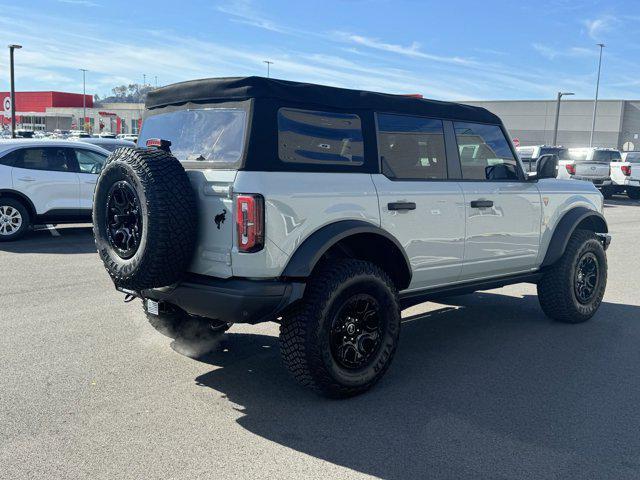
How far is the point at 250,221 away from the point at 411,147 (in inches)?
64.2

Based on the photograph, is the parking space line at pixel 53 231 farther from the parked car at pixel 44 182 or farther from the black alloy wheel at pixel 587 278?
the black alloy wheel at pixel 587 278

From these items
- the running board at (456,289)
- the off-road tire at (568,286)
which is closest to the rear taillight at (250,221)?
the running board at (456,289)

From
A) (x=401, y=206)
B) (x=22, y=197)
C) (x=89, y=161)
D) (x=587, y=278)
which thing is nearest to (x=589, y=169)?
(x=89, y=161)

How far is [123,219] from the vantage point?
402cm

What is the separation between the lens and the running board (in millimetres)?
4828

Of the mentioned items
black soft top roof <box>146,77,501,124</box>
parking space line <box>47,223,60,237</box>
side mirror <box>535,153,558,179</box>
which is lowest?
parking space line <box>47,223,60,237</box>

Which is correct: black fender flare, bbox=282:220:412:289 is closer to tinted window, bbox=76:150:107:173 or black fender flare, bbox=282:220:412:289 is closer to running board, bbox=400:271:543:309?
running board, bbox=400:271:543:309

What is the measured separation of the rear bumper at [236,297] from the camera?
3.74 m

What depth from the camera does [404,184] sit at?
4582 mm

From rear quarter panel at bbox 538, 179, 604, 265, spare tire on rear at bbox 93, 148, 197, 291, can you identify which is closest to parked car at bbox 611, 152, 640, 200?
rear quarter panel at bbox 538, 179, 604, 265

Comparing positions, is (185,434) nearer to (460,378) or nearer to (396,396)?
(396,396)

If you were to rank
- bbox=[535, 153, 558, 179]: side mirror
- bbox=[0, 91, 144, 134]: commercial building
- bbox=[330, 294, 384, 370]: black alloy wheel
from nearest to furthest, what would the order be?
bbox=[330, 294, 384, 370]: black alloy wheel, bbox=[535, 153, 558, 179]: side mirror, bbox=[0, 91, 144, 134]: commercial building

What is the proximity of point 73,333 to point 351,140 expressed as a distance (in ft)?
9.66

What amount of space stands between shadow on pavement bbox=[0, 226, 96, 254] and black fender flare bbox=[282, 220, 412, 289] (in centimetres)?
670
